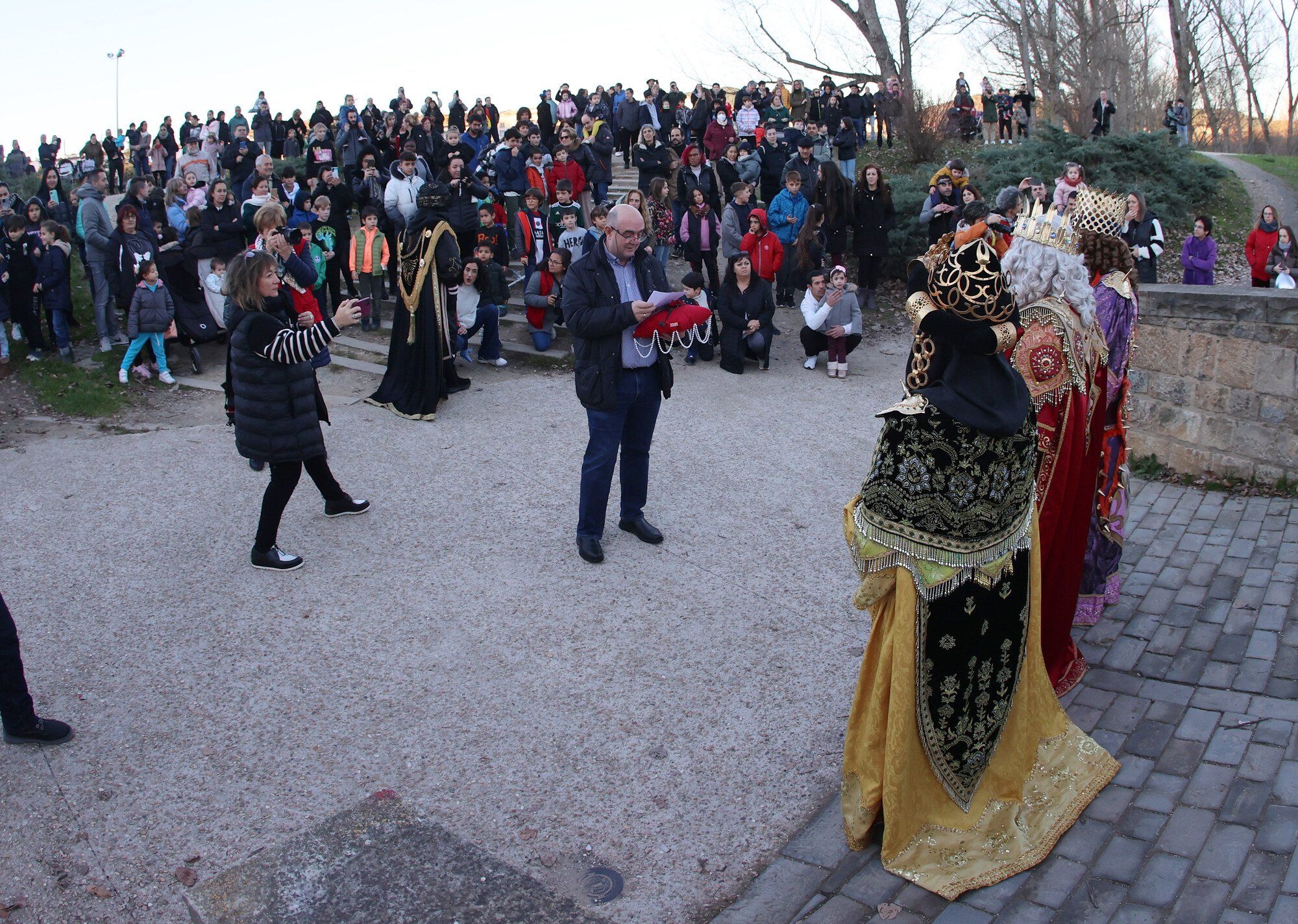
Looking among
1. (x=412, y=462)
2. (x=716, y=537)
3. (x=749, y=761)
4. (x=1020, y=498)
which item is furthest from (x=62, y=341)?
(x=1020, y=498)

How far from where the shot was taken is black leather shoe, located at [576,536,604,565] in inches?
239

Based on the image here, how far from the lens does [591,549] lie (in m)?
6.09

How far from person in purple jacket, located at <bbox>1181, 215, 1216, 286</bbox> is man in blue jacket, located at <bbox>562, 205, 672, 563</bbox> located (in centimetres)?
973

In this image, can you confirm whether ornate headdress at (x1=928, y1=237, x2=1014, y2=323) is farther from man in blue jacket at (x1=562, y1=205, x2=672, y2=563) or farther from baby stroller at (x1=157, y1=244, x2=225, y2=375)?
baby stroller at (x1=157, y1=244, x2=225, y2=375)

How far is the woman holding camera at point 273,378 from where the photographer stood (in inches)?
222

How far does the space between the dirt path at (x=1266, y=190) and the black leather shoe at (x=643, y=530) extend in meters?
17.7

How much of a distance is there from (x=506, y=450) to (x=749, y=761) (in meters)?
4.41

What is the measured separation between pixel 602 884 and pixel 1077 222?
367 centimetres

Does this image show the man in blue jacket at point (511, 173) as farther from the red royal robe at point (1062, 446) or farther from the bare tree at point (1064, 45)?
the bare tree at point (1064, 45)

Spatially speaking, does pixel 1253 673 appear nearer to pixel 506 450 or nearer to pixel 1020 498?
pixel 1020 498

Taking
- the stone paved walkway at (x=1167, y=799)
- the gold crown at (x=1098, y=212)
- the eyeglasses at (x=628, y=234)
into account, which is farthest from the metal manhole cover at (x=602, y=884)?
the gold crown at (x=1098, y=212)

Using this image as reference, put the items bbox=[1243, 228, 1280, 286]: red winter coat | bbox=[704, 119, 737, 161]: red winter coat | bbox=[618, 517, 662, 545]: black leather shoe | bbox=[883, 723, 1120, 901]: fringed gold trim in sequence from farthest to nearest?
1. bbox=[704, 119, 737, 161]: red winter coat
2. bbox=[1243, 228, 1280, 286]: red winter coat
3. bbox=[618, 517, 662, 545]: black leather shoe
4. bbox=[883, 723, 1120, 901]: fringed gold trim

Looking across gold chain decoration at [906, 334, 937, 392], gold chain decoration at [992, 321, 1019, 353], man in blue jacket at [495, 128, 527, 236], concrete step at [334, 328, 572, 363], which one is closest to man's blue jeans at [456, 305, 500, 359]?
concrete step at [334, 328, 572, 363]

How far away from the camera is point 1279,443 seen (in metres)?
7.06
